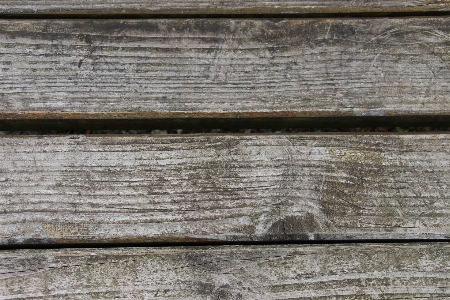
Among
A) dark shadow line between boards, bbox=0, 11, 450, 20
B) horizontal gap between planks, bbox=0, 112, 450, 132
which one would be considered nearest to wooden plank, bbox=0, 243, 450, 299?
horizontal gap between planks, bbox=0, 112, 450, 132

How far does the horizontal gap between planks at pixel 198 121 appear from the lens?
1.07 m

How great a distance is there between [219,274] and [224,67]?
61cm

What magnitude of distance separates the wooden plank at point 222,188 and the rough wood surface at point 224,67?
0.10 m

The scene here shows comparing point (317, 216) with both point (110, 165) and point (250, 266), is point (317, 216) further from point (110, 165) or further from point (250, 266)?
point (110, 165)

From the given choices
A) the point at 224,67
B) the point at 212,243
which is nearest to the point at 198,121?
the point at 224,67

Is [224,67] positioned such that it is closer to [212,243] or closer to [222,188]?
[222,188]

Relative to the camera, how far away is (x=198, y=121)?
1.10 meters

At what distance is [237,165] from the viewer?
3.44 ft

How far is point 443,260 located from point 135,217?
87 cm

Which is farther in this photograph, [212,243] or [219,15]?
[219,15]

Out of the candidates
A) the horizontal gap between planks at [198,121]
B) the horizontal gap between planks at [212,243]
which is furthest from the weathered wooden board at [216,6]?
the horizontal gap between planks at [212,243]

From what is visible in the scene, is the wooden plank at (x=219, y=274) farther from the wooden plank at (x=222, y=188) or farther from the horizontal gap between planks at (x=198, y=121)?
the horizontal gap between planks at (x=198, y=121)

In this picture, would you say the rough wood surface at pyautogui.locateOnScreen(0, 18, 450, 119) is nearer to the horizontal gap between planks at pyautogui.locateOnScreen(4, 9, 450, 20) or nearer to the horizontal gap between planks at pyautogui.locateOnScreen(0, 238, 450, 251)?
the horizontal gap between planks at pyautogui.locateOnScreen(4, 9, 450, 20)

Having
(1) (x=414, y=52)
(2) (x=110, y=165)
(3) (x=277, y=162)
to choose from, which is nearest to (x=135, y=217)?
(2) (x=110, y=165)
